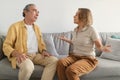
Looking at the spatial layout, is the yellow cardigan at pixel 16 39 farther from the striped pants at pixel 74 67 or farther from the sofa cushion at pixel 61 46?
the sofa cushion at pixel 61 46

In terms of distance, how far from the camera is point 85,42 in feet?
9.50

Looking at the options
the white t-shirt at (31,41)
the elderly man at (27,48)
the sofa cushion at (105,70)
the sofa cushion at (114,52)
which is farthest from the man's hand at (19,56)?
the sofa cushion at (114,52)

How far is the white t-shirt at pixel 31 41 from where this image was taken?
9.94 ft

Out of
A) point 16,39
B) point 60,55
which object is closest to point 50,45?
point 60,55

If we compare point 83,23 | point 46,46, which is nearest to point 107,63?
point 83,23

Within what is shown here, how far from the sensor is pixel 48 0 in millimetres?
3656

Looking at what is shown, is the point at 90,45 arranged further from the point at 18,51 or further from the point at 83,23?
the point at 18,51

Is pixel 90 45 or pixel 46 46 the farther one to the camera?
pixel 46 46

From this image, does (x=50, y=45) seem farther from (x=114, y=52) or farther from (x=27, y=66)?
(x=114, y=52)

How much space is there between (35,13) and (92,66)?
3.30ft

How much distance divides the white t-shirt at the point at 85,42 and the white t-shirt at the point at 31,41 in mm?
528

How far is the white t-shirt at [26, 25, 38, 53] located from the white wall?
60 centimetres

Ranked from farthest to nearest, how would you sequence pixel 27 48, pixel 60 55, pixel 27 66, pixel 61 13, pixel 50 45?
pixel 61 13, pixel 60 55, pixel 50 45, pixel 27 48, pixel 27 66

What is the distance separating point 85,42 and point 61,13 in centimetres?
102
